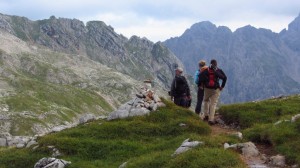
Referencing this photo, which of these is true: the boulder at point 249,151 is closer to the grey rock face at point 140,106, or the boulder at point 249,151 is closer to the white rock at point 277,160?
the white rock at point 277,160

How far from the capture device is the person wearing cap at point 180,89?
107 feet

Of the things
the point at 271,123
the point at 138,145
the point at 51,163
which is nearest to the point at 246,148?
the point at 138,145

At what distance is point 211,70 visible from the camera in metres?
31.4

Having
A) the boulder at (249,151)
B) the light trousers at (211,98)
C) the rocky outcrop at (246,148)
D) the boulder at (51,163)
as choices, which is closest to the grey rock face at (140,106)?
the light trousers at (211,98)

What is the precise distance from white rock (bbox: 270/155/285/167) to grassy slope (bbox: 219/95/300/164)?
266mm

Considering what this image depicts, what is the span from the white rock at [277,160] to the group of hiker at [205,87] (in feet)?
39.1

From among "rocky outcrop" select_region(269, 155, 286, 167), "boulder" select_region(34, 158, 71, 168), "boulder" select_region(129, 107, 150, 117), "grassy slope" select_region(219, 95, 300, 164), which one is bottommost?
"boulder" select_region(34, 158, 71, 168)

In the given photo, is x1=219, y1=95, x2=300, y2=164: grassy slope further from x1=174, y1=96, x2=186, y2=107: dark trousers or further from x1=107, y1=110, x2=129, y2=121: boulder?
x1=107, y1=110, x2=129, y2=121: boulder

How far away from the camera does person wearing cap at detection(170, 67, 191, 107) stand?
1281 inches

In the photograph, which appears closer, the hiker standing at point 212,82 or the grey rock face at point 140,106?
the grey rock face at point 140,106

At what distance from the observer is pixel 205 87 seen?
32.0 m

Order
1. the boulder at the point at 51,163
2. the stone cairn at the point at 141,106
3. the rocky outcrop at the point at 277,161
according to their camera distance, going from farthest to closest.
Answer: the stone cairn at the point at 141,106
the boulder at the point at 51,163
the rocky outcrop at the point at 277,161

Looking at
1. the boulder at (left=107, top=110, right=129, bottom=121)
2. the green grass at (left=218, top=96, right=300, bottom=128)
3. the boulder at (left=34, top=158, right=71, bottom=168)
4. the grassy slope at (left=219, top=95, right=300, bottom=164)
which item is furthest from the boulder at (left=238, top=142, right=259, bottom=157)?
the boulder at (left=107, top=110, right=129, bottom=121)

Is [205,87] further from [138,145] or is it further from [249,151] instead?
[249,151]
